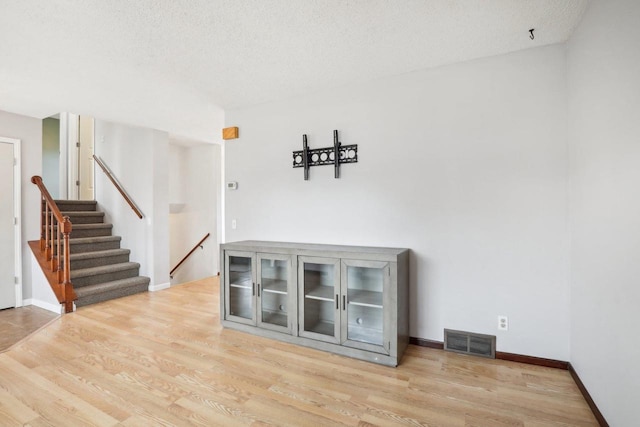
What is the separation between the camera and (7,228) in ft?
Answer: 12.9

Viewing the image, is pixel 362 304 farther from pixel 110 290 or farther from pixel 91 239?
pixel 91 239

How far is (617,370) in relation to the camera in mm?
1562

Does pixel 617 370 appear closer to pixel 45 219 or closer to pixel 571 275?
pixel 571 275

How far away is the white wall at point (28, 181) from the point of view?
403 cm

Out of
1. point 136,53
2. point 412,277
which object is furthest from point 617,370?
point 136,53

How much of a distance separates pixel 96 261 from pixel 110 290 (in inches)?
26.0

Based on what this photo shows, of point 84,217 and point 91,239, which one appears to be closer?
point 91,239

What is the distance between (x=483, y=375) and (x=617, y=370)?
859 mm

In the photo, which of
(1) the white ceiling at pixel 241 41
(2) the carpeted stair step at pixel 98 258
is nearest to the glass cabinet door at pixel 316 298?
(1) the white ceiling at pixel 241 41

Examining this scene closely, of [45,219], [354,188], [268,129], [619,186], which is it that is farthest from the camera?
[45,219]

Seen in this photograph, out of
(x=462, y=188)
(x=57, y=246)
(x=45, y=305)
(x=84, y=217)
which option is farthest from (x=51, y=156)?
(x=462, y=188)

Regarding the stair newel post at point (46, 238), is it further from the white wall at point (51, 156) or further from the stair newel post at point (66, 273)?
the white wall at point (51, 156)

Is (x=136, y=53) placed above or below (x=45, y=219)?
above

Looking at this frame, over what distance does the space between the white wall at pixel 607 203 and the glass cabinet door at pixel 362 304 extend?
1.33 meters
